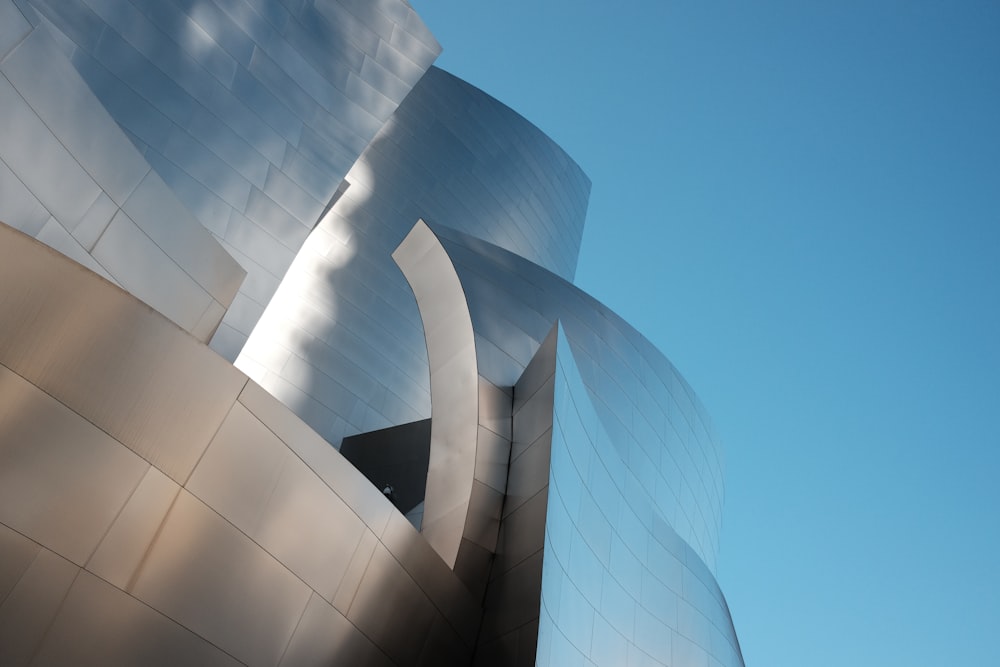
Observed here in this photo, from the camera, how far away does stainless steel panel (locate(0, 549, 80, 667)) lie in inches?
240

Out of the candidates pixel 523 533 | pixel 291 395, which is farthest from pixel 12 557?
pixel 291 395

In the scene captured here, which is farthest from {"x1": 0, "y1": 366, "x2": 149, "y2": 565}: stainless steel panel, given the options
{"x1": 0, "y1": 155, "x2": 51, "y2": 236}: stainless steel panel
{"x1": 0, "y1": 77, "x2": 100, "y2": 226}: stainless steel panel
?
{"x1": 0, "y1": 77, "x2": 100, "y2": 226}: stainless steel panel

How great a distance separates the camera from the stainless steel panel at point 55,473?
622 cm

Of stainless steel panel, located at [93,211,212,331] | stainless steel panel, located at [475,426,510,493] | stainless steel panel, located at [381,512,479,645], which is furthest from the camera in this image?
stainless steel panel, located at [475,426,510,493]

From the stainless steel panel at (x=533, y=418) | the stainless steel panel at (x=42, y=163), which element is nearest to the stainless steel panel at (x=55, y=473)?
the stainless steel panel at (x=42, y=163)

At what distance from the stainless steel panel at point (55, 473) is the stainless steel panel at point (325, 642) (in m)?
2.69

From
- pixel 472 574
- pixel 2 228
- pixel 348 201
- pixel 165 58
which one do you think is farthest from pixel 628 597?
pixel 348 201

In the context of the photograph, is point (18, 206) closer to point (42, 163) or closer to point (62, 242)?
point (42, 163)

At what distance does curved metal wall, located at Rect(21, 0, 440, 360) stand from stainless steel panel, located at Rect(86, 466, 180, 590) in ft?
30.2

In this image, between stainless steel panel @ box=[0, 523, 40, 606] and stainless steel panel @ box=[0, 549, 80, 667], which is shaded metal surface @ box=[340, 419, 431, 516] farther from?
stainless steel panel @ box=[0, 523, 40, 606]

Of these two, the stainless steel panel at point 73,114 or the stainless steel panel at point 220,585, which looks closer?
the stainless steel panel at point 220,585

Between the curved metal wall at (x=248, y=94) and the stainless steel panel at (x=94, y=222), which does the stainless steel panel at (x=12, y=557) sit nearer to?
the stainless steel panel at (x=94, y=222)

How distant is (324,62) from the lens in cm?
1966

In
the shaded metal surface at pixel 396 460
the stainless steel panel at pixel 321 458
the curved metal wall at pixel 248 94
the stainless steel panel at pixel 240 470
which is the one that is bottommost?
the stainless steel panel at pixel 240 470
